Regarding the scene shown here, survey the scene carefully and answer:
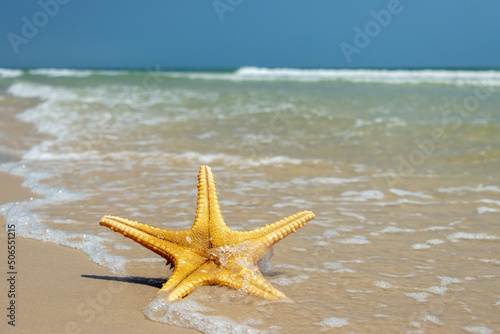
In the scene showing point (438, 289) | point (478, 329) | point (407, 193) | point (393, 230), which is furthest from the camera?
point (407, 193)

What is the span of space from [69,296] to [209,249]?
2.85 ft

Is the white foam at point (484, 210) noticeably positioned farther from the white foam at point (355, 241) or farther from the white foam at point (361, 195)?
the white foam at point (355, 241)

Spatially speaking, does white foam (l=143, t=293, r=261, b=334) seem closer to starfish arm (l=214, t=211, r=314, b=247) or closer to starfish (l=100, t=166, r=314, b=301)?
starfish (l=100, t=166, r=314, b=301)

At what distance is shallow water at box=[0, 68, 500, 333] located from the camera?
2.98 m

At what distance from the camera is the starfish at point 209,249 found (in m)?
2.98

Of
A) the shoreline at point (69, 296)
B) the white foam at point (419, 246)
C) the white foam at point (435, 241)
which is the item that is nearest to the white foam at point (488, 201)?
the white foam at point (435, 241)

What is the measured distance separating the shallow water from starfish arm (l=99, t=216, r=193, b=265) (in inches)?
10.2

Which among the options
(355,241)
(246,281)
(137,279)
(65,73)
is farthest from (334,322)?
(65,73)

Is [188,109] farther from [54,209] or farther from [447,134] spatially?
[54,209]

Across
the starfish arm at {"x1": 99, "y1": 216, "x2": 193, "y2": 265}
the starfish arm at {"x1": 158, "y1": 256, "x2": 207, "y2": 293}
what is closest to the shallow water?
the starfish arm at {"x1": 158, "y1": 256, "x2": 207, "y2": 293}

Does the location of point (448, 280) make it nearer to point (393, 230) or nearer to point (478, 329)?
point (478, 329)

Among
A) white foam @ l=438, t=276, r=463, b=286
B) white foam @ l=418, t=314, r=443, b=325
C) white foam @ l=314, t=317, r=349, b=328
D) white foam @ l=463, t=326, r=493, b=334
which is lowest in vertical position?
white foam @ l=314, t=317, r=349, b=328

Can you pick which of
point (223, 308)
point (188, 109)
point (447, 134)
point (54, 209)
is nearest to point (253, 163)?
point (54, 209)

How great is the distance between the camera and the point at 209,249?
9.98 feet
